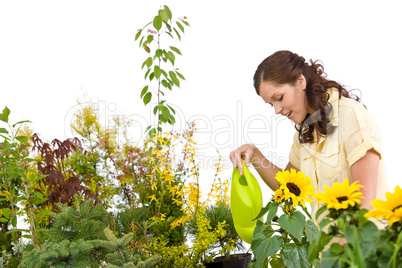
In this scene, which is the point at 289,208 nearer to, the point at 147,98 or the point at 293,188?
the point at 293,188

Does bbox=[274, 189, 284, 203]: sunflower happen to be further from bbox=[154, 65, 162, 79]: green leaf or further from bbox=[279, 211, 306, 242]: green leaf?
bbox=[154, 65, 162, 79]: green leaf

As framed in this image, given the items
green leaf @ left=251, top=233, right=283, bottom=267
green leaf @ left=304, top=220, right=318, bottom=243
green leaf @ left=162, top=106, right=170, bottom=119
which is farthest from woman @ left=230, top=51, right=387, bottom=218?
green leaf @ left=162, top=106, right=170, bottom=119

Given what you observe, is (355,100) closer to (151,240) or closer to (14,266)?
(151,240)

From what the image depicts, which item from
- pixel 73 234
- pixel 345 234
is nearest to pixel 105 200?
pixel 73 234

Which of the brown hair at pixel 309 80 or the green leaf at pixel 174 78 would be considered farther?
the green leaf at pixel 174 78

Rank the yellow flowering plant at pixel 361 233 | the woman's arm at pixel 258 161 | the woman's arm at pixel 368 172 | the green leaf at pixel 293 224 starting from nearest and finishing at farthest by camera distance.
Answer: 1. the yellow flowering plant at pixel 361 233
2. the green leaf at pixel 293 224
3. the woman's arm at pixel 368 172
4. the woman's arm at pixel 258 161

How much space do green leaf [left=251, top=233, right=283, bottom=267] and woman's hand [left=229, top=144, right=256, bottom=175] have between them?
429mm

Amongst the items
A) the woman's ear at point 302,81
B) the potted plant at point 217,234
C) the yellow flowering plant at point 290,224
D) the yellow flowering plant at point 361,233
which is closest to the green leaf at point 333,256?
the yellow flowering plant at point 361,233

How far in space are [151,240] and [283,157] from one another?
1055mm

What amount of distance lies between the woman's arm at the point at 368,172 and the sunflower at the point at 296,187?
1.16ft

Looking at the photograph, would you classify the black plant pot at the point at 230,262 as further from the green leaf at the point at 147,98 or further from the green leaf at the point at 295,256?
the green leaf at the point at 147,98

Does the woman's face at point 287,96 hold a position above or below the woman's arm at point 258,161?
above

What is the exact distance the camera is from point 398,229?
1.95ft

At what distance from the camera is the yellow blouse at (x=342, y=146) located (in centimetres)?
146
